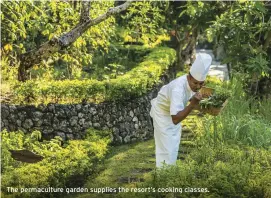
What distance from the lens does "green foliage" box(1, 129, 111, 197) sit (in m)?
5.31

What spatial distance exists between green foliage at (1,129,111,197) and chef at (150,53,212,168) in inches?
53.9

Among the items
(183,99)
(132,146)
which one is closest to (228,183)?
(183,99)

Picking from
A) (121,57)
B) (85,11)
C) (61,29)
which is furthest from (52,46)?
(121,57)

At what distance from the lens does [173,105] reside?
4.70 meters

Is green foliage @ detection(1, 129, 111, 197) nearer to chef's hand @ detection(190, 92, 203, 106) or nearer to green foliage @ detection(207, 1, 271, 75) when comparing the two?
chef's hand @ detection(190, 92, 203, 106)

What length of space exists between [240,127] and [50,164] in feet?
9.31

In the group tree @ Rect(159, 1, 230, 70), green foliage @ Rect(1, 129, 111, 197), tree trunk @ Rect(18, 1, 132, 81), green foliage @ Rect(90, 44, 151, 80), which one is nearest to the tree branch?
tree trunk @ Rect(18, 1, 132, 81)

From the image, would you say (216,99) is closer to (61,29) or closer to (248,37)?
(248,37)

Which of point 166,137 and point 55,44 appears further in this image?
point 55,44

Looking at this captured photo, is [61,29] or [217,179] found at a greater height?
[61,29]

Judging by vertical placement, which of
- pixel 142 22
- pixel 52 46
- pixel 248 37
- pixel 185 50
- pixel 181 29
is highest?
pixel 181 29

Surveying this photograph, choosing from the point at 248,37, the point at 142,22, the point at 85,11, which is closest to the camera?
the point at 85,11

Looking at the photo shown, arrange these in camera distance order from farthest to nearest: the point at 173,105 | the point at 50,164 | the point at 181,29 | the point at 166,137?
the point at 181,29 → the point at 50,164 → the point at 166,137 → the point at 173,105

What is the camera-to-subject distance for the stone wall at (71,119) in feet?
24.7
